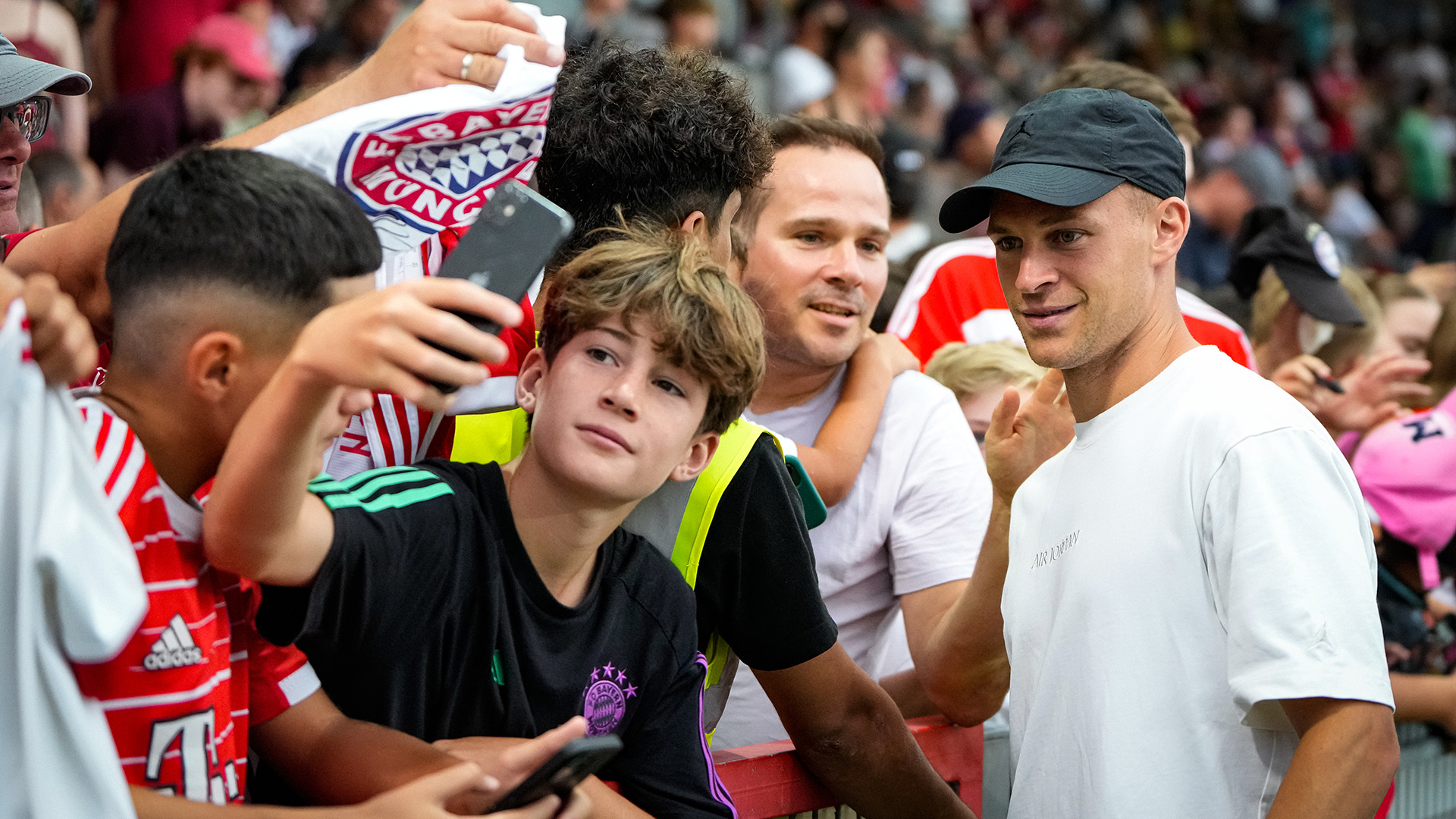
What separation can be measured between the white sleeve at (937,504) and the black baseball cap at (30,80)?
175 centimetres

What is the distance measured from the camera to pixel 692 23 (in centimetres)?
833

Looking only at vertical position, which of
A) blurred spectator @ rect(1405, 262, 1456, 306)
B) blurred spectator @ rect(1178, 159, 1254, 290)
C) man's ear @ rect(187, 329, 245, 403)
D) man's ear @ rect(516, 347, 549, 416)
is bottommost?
blurred spectator @ rect(1178, 159, 1254, 290)

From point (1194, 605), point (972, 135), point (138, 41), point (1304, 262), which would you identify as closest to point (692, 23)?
point (972, 135)

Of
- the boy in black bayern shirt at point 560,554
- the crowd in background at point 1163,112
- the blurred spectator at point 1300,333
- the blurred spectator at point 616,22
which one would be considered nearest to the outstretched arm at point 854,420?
the crowd in background at point 1163,112

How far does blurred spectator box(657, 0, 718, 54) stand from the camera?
8258mm

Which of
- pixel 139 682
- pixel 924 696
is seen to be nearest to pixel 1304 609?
pixel 924 696

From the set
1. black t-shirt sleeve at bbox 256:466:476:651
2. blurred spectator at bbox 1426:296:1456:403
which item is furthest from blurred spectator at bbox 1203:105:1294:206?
black t-shirt sleeve at bbox 256:466:476:651

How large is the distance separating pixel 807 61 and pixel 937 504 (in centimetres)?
714

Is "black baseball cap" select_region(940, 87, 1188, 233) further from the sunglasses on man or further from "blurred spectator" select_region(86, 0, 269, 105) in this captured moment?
"blurred spectator" select_region(86, 0, 269, 105)

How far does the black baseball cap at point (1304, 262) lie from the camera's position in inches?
164

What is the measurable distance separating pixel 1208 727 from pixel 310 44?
6.69m

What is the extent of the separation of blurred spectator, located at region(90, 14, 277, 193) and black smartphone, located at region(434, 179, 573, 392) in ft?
16.0

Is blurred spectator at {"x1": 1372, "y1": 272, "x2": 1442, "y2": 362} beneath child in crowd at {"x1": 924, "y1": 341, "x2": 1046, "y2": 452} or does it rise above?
beneath

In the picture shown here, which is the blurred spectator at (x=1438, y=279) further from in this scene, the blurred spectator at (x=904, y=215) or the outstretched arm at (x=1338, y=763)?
the outstretched arm at (x=1338, y=763)
